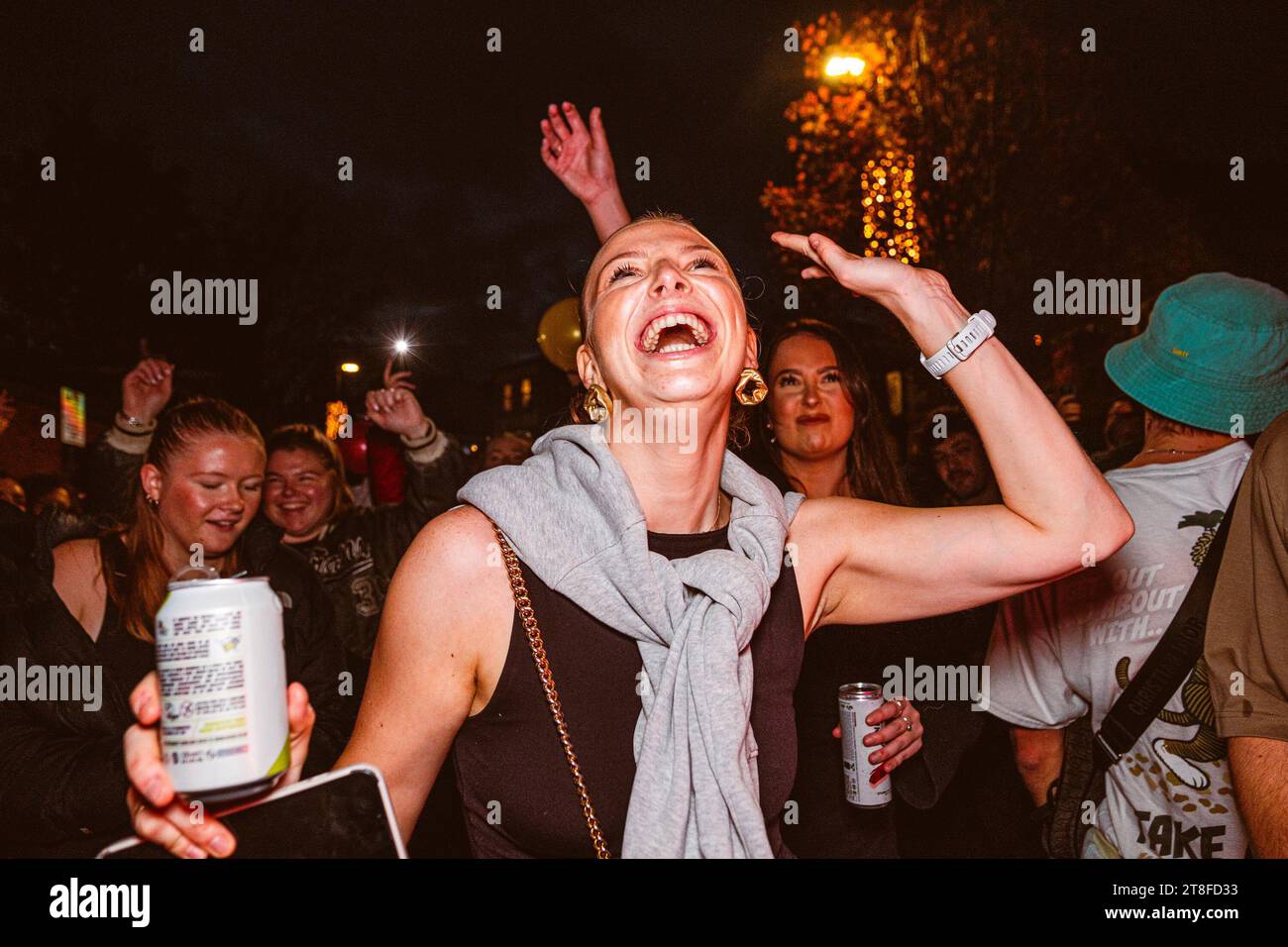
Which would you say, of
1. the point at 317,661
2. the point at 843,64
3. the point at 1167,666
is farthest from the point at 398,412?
the point at 843,64

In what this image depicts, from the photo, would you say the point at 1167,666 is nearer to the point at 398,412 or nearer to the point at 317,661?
the point at 317,661

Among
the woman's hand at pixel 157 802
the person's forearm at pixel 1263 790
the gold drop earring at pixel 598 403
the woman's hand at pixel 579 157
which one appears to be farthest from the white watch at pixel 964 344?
the woman's hand at pixel 579 157

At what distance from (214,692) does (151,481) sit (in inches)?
89.5

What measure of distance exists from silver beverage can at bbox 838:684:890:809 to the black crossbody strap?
0.70 metres

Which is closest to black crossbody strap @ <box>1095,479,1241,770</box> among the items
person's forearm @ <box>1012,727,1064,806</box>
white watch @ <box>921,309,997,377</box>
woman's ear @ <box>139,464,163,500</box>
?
person's forearm @ <box>1012,727,1064,806</box>

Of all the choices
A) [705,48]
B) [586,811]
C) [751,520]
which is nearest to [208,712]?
[586,811]

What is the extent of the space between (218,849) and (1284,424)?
215cm

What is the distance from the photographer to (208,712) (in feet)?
3.68

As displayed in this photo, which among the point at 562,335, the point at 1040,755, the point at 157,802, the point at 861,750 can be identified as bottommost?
the point at 1040,755

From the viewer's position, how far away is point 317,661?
3109 mm

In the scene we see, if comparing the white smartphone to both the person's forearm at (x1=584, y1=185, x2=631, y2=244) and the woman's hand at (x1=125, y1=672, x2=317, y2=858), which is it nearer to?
the woman's hand at (x1=125, y1=672, x2=317, y2=858)
